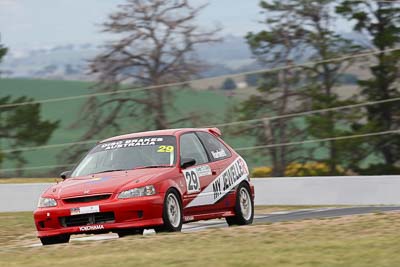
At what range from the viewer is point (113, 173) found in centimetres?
1544

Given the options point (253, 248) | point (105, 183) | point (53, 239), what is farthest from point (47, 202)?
point (253, 248)

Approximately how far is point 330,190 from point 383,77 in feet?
18.8

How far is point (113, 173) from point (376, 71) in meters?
15.3

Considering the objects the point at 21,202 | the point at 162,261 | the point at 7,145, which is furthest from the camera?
the point at 7,145

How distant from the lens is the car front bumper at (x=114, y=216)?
14617 mm

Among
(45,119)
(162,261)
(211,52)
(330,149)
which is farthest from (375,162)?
(162,261)

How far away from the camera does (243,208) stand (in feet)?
55.3

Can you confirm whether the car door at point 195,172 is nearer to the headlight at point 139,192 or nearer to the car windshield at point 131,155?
the car windshield at point 131,155

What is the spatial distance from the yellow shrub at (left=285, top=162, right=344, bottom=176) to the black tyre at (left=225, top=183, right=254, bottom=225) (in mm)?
12261

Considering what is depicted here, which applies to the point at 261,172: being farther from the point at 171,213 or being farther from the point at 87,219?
the point at 87,219

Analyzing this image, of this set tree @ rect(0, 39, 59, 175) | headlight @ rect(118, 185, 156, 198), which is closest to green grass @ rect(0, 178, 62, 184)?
tree @ rect(0, 39, 59, 175)

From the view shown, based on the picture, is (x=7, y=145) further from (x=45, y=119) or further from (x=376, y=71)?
(x=376, y=71)

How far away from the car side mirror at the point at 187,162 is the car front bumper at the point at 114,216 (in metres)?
0.98

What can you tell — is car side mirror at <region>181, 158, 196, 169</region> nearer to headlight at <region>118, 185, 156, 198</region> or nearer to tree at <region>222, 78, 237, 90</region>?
headlight at <region>118, 185, 156, 198</region>
